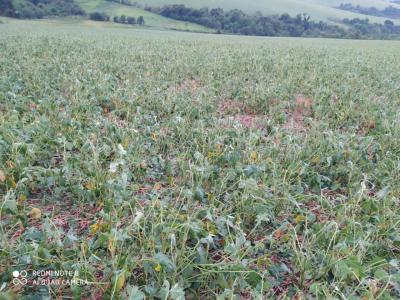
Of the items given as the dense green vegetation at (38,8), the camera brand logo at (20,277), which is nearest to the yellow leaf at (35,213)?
the camera brand logo at (20,277)

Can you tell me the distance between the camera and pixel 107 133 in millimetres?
4664

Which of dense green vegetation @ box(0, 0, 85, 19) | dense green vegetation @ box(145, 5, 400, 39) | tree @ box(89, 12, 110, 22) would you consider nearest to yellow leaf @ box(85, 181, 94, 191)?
dense green vegetation @ box(0, 0, 85, 19)

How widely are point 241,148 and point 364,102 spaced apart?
3889 millimetres

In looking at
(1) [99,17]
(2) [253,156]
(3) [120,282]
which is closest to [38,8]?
(1) [99,17]

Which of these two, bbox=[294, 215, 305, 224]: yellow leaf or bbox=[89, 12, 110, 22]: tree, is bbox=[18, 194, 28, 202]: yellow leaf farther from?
bbox=[89, 12, 110, 22]: tree

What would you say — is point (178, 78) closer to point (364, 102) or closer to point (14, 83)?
→ point (14, 83)

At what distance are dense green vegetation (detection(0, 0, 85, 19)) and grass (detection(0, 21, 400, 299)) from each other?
63.1 m

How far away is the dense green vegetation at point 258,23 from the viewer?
68.8 meters

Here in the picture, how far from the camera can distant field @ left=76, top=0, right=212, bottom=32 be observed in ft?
212

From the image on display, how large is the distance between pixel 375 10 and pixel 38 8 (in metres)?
116

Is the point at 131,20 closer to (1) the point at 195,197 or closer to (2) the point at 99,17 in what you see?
(2) the point at 99,17

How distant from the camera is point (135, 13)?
228 feet

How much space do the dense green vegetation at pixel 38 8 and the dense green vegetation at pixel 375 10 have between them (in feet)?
319

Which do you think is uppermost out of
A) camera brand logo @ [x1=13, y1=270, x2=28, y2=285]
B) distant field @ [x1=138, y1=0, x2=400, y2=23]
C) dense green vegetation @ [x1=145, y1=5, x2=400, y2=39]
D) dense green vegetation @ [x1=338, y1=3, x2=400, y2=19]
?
dense green vegetation @ [x1=338, y1=3, x2=400, y2=19]
